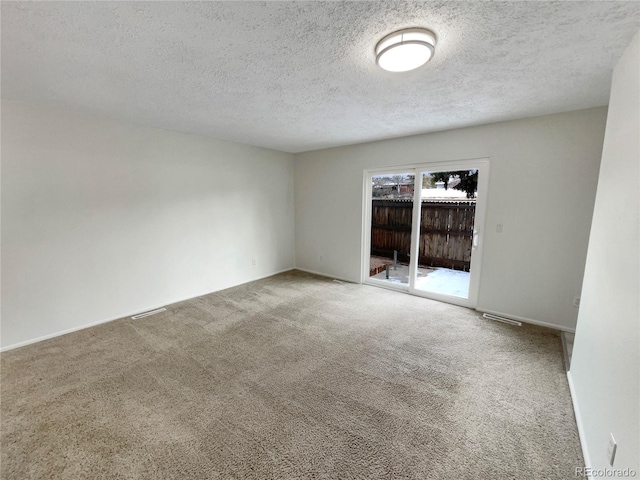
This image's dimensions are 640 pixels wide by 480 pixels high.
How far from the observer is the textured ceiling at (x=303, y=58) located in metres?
1.34

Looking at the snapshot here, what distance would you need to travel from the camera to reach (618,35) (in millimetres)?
1496

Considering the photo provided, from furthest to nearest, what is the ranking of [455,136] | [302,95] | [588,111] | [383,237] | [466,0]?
[383,237]
[455,136]
[588,111]
[302,95]
[466,0]

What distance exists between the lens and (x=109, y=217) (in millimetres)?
3145

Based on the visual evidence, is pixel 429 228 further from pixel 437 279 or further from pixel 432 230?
pixel 437 279

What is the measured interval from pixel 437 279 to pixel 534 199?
1.96m

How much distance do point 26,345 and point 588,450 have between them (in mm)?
4603

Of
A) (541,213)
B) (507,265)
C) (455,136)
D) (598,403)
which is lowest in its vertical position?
(598,403)

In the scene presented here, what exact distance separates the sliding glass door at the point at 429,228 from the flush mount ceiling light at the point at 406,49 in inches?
86.2

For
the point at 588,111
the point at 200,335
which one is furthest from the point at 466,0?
the point at 200,335

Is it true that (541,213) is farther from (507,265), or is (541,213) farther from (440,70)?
(440,70)

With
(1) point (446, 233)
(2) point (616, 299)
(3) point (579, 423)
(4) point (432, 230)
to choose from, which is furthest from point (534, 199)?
(3) point (579, 423)

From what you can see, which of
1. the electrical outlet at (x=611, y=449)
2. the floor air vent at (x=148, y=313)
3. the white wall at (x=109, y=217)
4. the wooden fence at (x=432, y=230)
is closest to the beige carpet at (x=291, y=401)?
the floor air vent at (x=148, y=313)

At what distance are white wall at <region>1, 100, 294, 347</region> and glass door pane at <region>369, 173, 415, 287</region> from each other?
222 cm

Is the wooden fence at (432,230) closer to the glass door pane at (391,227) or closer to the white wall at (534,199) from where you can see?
the glass door pane at (391,227)
